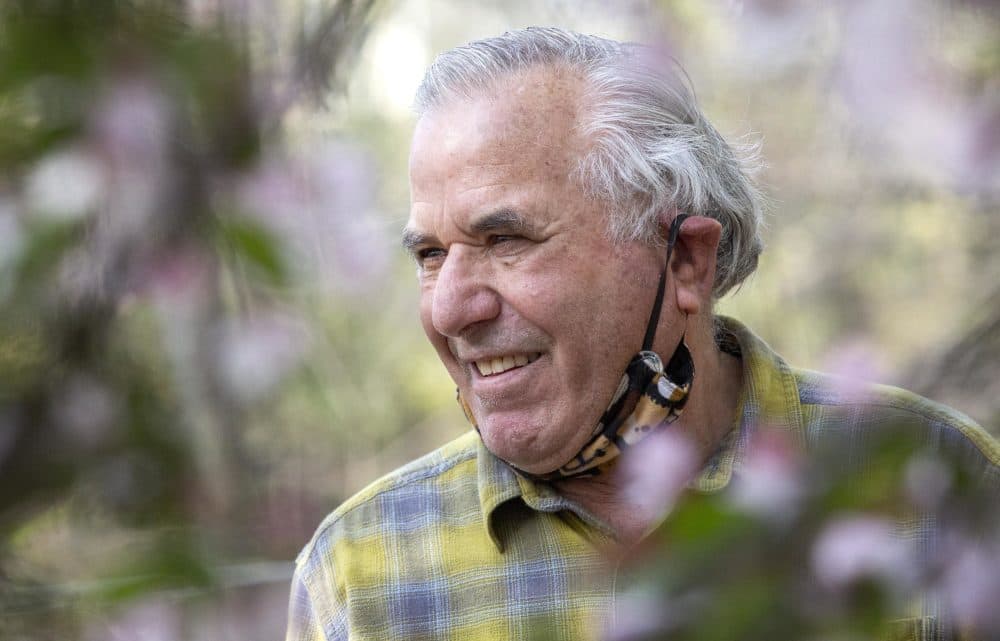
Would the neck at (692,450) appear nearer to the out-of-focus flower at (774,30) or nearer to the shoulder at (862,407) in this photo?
the shoulder at (862,407)

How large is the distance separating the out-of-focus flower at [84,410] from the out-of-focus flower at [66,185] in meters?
0.11

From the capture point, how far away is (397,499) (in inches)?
86.5

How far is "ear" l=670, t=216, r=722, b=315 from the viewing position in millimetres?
2094

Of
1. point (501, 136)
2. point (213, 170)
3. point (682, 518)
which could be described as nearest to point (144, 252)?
point (213, 170)

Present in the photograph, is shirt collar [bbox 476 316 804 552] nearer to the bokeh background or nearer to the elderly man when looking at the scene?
the elderly man

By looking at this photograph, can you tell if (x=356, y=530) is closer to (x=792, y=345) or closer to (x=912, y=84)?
(x=912, y=84)

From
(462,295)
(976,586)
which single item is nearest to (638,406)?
(462,295)

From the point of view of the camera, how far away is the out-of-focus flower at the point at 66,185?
75 cm

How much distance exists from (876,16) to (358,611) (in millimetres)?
1489

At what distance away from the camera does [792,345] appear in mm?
6270

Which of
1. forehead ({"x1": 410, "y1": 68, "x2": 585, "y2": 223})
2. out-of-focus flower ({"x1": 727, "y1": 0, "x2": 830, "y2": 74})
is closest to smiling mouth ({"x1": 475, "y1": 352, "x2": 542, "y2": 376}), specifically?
forehead ({"x1": 410, "y1": 68, "x2": 585, "y2": 223})

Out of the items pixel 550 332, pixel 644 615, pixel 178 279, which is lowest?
pixel 644 615

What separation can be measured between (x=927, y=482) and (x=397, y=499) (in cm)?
156

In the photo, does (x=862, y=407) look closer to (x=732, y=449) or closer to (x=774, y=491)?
(x=732, y=449)
